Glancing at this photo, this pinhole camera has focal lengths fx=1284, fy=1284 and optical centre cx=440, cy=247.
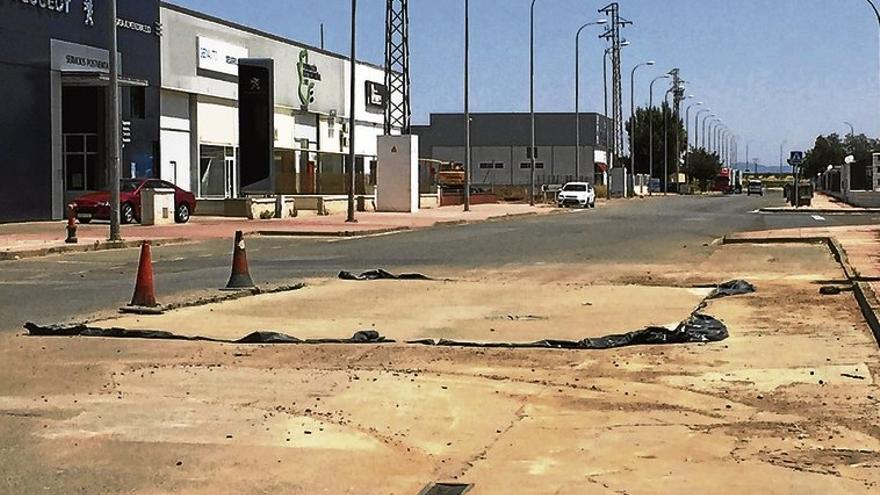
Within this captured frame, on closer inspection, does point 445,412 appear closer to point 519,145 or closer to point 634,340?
point 634,340

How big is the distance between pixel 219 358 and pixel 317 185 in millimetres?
46570

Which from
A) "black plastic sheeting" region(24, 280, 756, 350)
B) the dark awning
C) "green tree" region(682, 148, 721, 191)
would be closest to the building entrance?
the dark awning

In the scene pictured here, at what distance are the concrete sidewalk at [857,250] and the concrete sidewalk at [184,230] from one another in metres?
12.1

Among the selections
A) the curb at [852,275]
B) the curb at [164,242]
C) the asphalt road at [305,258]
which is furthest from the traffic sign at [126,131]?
the curb at [852,275]

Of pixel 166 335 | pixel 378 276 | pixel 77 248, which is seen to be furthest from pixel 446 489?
pixel 77 248

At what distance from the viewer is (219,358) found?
37.3 feet

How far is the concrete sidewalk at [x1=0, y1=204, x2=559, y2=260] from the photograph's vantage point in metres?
28.8

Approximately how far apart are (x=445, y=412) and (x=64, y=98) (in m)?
41.0

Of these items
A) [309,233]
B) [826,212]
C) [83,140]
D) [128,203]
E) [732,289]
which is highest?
[83,140]

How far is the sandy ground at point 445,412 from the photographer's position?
23.5ft

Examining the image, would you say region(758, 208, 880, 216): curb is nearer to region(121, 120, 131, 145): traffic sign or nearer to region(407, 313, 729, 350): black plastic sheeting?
region(121, 120, 131, 145): traffic sign

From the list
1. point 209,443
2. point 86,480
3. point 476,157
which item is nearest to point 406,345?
point 209,443

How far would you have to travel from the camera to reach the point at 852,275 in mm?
19656

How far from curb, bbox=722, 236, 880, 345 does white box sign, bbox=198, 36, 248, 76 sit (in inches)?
1185
